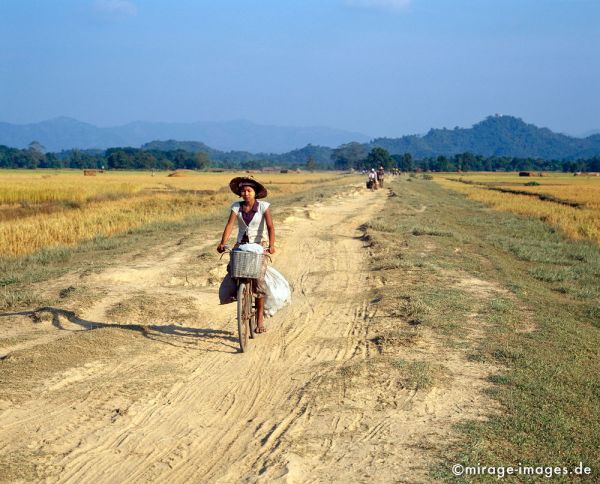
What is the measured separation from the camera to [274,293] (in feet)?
24.5

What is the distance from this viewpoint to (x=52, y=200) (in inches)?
1249

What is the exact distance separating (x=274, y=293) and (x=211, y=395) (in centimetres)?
192

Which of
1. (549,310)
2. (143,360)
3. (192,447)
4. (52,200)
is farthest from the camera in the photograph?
(52,200)

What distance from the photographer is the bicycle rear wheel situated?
6.95 metres

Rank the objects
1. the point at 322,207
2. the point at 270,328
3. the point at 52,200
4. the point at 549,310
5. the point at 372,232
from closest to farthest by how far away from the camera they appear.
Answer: the point at 270,328 < the point at 549,310 < the point at 372,232 < the point at 322,207 < the point at 52,200

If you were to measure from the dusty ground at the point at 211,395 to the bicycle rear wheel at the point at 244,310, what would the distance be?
7.1 inches

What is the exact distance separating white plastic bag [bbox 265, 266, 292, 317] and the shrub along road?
1.37 ft

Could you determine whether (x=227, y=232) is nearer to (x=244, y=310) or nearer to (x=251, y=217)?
(x=251, y=217)

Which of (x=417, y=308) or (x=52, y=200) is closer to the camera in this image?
(x=417, y=308)

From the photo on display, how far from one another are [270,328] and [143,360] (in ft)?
6.51

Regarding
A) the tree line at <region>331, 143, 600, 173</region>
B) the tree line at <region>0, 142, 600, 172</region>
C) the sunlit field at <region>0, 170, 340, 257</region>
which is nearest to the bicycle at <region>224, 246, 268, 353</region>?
the sunlit field at <region>0, 170, 340, 257</region>

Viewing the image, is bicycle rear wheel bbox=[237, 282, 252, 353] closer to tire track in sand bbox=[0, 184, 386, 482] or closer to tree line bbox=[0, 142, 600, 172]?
tire track in sand bbox=[0, 184, 386, 482]

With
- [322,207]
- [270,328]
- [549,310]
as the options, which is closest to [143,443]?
[270,328]

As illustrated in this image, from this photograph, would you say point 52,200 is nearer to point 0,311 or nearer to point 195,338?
point 0,311
